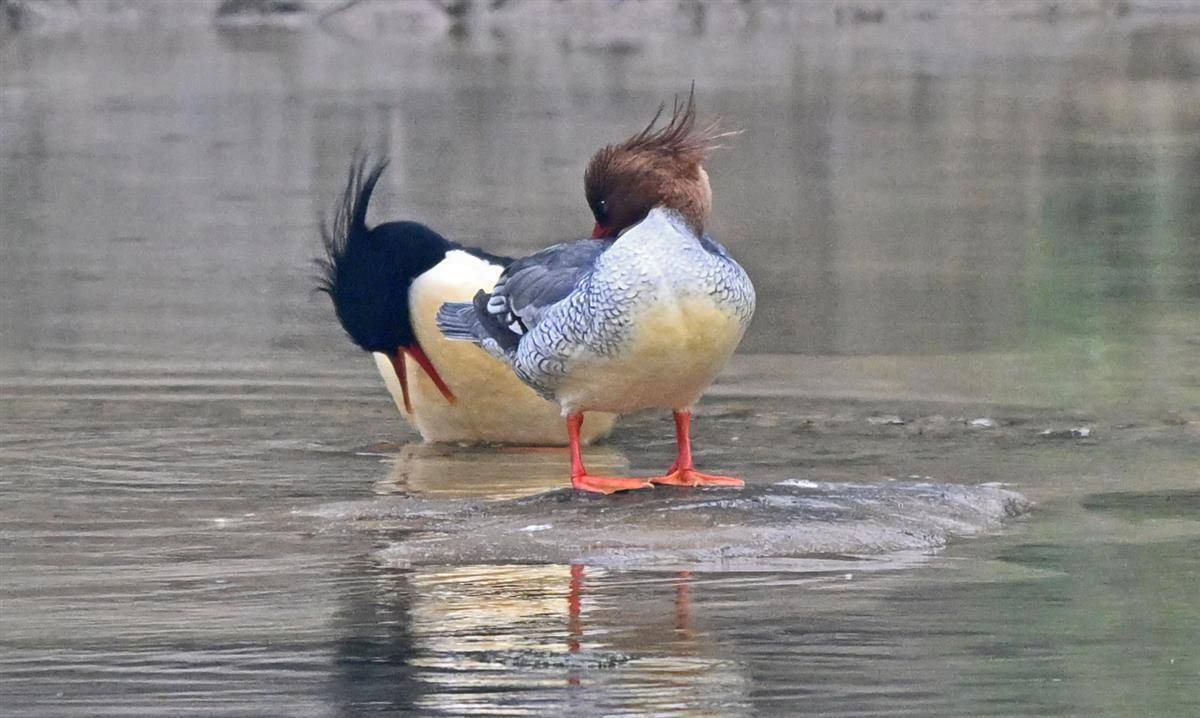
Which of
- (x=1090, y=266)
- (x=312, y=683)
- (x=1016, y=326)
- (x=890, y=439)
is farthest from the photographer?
(x=1090, y=266)

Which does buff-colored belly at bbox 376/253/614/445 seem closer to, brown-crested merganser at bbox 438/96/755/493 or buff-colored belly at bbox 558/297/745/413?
brown-crested merganser at bbox 438/96/755/493

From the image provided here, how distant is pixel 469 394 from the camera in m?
9.06

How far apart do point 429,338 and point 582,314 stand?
6.17 ft

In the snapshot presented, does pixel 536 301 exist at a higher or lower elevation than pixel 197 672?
higher

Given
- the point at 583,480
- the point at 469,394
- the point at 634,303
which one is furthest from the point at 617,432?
the point at 634,303

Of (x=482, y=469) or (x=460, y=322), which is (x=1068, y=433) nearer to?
(x=482, y=469)

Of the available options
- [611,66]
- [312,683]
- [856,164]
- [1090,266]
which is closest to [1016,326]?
[1090,266]

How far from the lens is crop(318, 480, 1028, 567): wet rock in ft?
22.3

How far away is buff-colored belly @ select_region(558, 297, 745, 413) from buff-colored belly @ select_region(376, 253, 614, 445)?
139 centimetres

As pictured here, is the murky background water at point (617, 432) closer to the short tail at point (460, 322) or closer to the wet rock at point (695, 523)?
the wet rock at point (695, 523)

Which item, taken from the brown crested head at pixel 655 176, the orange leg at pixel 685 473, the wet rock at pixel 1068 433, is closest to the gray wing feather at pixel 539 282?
the brown crested head at pixel 655 176

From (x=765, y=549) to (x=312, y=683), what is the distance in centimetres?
175

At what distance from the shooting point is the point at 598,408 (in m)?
7.71

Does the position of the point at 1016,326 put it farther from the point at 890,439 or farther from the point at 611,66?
the point at 611,66
